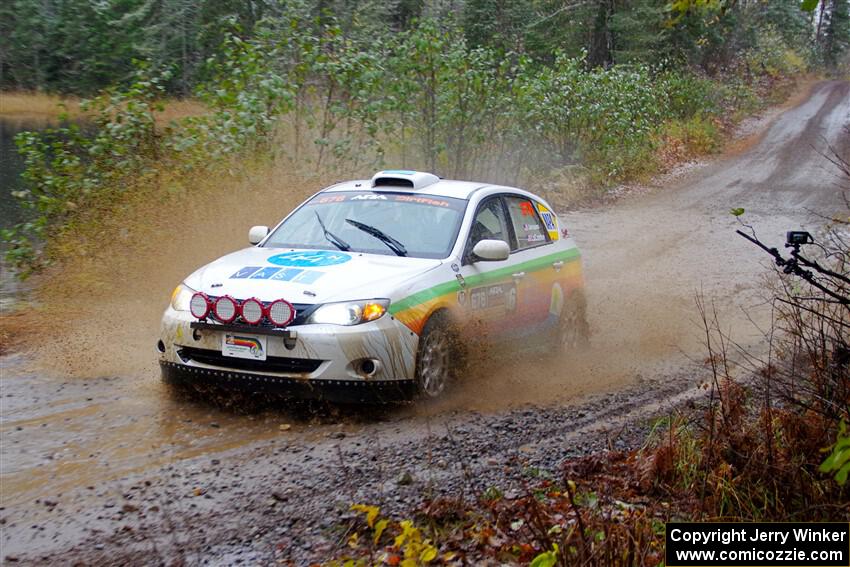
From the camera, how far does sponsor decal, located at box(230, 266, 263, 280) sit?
7.23 m

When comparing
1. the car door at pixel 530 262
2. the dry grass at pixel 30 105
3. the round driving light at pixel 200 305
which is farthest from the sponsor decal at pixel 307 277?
the dry grass at pixel 30 105

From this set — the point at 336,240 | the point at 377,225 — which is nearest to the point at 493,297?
the point at 377,225

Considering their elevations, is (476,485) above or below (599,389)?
above

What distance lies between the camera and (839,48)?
65.8 m

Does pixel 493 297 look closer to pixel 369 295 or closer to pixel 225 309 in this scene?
pixel 369 295

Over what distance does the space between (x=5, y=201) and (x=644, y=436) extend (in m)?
17.4

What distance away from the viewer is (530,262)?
29.3ft

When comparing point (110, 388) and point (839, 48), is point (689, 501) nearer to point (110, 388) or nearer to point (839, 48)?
point (110, 388)

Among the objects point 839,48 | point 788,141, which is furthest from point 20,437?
point 839,48

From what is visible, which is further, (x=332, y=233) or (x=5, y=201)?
(x=5, y=201)

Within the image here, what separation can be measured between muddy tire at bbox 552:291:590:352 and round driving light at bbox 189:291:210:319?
12.5ft

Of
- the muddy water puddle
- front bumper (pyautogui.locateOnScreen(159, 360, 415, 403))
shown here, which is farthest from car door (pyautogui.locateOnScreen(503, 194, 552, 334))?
the muddy water puddle

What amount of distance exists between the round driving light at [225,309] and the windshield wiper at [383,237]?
1.61 meters

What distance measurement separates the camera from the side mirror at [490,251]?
7.82 meters
